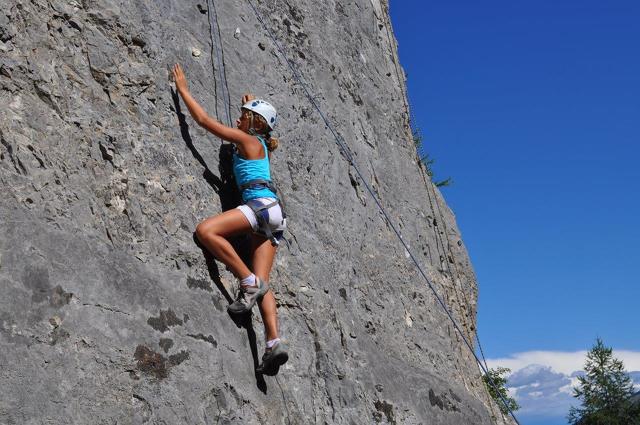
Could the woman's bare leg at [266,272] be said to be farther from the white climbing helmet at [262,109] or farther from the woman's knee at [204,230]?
the white climbing helmet at [262,109]

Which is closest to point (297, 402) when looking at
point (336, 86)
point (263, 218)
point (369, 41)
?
point (263, 218)

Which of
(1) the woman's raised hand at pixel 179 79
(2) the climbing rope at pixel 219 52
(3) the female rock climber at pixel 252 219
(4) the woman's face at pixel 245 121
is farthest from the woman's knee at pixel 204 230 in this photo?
(2) the climbing rope at pixel 219 52

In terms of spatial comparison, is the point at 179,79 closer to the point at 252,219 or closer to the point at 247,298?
the point at 252,219

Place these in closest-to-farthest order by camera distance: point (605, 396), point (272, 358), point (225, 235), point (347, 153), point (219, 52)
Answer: point (272, 358) → point (225, 235) → point (219, 52) → point (347, 153) → point (605, 396)

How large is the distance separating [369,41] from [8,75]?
23.7ft

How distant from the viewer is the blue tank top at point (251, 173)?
25.6 feet

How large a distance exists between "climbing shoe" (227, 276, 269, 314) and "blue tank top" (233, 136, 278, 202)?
895 mm

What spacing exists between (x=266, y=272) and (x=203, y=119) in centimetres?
155

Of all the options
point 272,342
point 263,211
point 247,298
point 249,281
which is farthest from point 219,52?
point 272,342

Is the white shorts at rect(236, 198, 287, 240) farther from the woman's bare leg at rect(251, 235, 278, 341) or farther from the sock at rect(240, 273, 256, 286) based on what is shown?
the sock at rect(240, 273, 256, 286)

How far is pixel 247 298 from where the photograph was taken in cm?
721

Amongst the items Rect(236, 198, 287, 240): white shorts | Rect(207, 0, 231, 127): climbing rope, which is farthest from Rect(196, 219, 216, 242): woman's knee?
Rect(207, 0, 231, 127): climbing rope

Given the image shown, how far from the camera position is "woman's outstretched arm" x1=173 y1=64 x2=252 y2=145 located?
7.63 meters

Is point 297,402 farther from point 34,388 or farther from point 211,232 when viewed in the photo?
point 34,388
